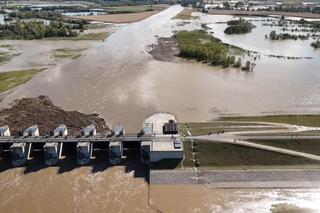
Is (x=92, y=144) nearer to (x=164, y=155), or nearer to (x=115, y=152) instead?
(x=115, y=152)

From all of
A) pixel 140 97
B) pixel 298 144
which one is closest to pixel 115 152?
pixel 140 97

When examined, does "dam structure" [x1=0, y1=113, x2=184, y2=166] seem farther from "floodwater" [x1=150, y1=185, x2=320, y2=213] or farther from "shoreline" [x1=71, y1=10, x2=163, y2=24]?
"shoreline" [x1=71, y1=10, x2=163, y2=24]

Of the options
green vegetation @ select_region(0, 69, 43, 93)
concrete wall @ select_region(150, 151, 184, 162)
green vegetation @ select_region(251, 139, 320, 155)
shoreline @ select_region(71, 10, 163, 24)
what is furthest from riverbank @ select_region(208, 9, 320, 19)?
concrete wall @ select_region(150, 151, 184, 162)

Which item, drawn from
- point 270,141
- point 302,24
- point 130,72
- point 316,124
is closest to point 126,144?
point 270,141

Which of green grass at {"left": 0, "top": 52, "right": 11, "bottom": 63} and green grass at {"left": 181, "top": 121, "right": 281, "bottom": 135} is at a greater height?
green grass at {"left": 0, "top": 52, "right": 11, "bottom": 63}

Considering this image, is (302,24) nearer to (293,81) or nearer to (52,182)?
(293,81)
